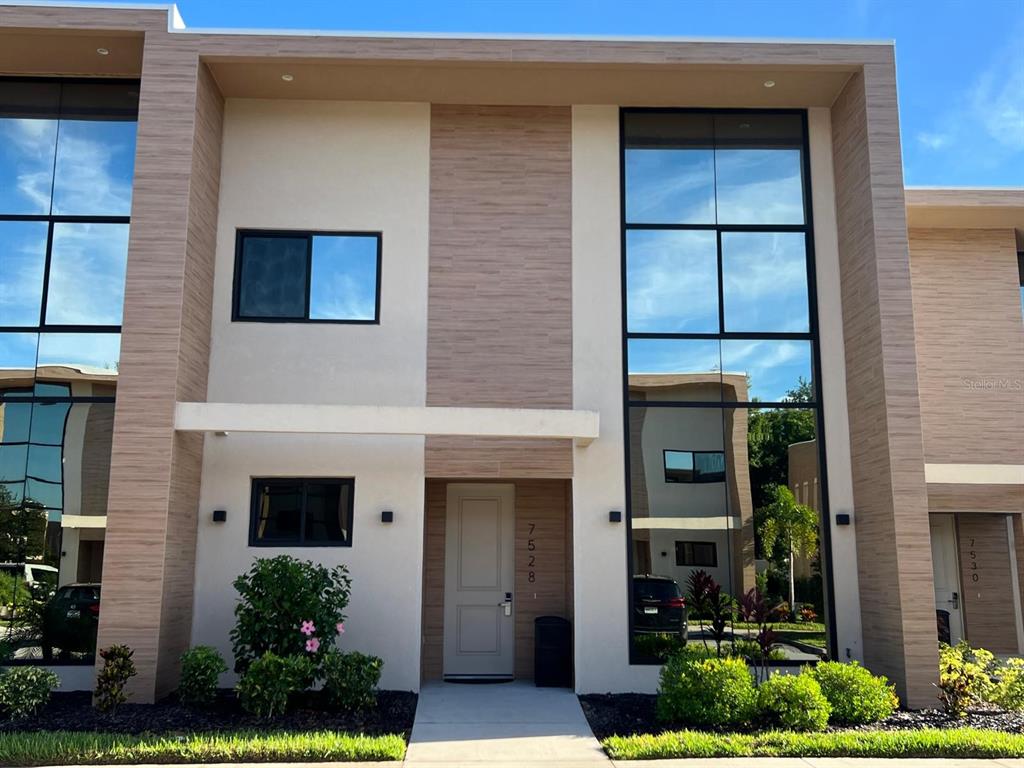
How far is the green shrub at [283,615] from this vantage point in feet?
31.0

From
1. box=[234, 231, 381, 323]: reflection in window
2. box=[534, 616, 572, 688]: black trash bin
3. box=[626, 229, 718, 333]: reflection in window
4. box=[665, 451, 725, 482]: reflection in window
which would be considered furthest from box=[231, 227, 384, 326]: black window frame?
box=[534, 616, 572, 688]: black trash bin

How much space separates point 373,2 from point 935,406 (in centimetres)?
1003

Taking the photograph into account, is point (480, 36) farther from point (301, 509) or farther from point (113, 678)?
point (113, 678)

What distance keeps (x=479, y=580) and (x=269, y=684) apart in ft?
11.3

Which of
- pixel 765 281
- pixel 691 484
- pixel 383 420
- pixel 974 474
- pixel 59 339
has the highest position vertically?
pixel 765 281

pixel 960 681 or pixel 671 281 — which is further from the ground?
pixel 671 281

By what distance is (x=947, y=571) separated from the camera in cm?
1480

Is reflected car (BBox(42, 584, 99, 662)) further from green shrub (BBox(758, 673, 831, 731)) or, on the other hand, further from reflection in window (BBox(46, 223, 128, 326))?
green shrub (BBox(758, 673, 831, 731))

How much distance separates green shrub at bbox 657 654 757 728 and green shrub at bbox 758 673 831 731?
165mm

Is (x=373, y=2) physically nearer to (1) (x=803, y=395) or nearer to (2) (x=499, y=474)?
(2) (x=499, y=474)

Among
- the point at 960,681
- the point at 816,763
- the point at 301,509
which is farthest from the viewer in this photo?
the point at 301,509

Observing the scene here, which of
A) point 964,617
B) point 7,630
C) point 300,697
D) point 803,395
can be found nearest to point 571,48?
point 803,395

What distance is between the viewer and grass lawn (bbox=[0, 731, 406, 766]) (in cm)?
771

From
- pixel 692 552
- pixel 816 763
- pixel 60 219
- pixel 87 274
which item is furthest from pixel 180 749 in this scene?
pixel 60 219
